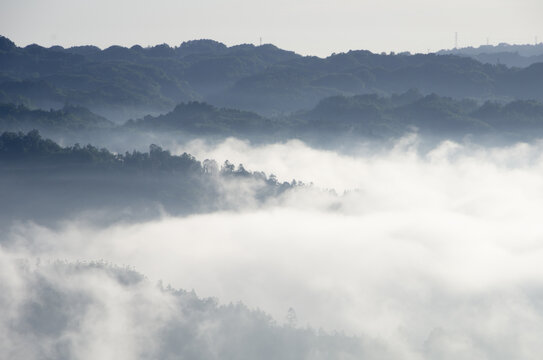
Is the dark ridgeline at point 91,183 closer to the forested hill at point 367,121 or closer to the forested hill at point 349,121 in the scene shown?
the forested hill at point 349,121

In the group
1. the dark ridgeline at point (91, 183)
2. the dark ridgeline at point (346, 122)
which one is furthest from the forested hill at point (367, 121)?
the dark ridgeline at point (91, 183)

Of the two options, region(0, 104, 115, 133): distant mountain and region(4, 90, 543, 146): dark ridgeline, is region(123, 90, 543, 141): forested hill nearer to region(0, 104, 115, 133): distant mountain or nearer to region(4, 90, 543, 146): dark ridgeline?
region(4, 90, 543, 146): dark ridgeline

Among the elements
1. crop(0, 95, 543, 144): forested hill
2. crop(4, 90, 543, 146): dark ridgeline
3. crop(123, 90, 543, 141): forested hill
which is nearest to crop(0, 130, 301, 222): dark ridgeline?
crop(4, 90, 543, 146): dark ridgeline

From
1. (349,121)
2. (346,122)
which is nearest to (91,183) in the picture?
(346,122)

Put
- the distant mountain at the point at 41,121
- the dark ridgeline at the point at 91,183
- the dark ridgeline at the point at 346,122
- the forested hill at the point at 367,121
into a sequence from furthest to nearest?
the forested hill at the point at 367,121 < the dark ridgeline at the point at 346,122 < the distant mountain at the point at 41,121 < the dark ridgeline at the point at 91,183

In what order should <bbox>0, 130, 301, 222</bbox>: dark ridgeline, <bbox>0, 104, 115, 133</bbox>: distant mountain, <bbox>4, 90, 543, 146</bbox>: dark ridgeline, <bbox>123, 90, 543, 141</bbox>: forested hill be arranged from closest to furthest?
<bbox>0, 130, 301, 222</bbox>: dark ridgeline, <bbox>0, 104, 115, 133</bbox>: distant mountain, <bbox>4, 90, 543, 146</bbox>: dark ridgeline, <bbox>123, 90, 543, 141</bbox>: forested hill

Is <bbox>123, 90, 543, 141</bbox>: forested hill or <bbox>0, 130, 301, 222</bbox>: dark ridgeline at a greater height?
<bbox>123, 90, 543, 141</bbox>: forested hill

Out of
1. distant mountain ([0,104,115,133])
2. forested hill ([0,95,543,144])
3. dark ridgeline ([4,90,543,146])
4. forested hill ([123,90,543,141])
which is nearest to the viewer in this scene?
distant mountain ([0,104,115,133])

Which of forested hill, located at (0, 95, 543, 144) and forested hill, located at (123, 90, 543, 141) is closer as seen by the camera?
forested hill, located at (0, 95, 543, 144)

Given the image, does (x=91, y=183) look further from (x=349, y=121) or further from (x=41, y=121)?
(x=349, y=121)

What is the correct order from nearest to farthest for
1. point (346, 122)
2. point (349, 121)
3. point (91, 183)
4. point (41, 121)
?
point (91, 183)
point (41, 121)
point (346, 122)
point (349, 121)
